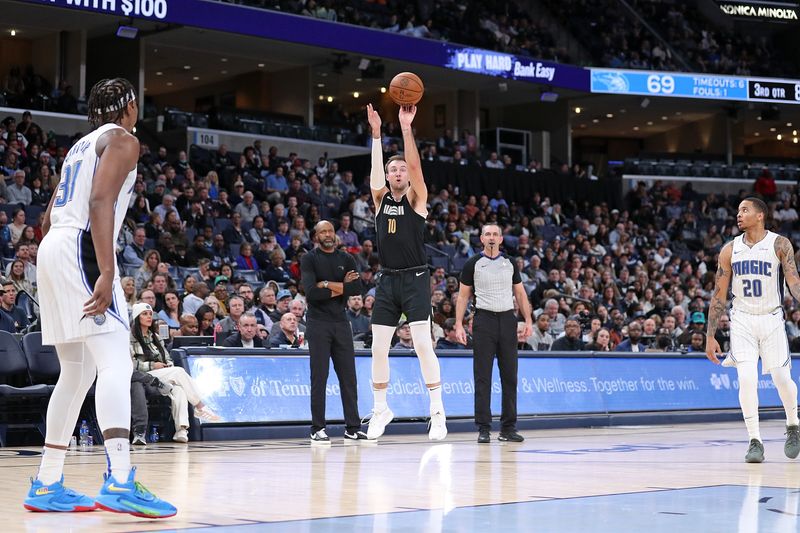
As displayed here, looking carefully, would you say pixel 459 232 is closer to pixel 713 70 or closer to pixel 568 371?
pixel 568 371

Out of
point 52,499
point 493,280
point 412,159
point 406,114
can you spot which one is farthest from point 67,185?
point 493,280

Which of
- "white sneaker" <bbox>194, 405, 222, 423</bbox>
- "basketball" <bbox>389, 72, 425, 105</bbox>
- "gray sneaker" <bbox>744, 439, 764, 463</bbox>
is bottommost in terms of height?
"gray sneaker" <bbox>744, 439, 764, 463</bbox>

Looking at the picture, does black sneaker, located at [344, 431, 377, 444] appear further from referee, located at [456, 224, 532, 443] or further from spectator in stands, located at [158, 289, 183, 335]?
spectator in stands, located at [158, 289, 183, 335]

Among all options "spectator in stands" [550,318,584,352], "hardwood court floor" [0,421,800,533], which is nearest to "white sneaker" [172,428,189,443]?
"hardwood court floor" [0,421,800,533]

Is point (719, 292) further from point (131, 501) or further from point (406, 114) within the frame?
point (131, 501)

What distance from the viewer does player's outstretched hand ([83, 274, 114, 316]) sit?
207 inches

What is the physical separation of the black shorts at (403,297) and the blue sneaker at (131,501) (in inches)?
183

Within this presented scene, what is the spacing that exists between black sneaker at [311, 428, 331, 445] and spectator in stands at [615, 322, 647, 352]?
759cm

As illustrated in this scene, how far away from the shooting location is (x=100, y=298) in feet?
17.3

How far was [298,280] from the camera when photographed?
60.7 feet

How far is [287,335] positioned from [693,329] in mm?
8716

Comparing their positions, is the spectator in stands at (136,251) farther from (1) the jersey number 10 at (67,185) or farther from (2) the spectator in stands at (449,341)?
(1) the jersey number 10 at (67,185)

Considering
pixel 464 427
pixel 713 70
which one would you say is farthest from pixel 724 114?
pixel 464 427

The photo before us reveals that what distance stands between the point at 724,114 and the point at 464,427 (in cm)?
3255
